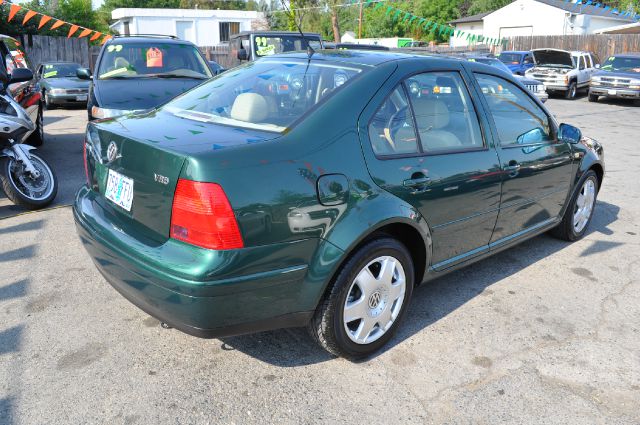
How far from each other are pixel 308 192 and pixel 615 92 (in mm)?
19397

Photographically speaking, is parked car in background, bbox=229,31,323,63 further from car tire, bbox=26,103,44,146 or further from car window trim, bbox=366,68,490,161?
car window trim, bbox=366,68,490,161

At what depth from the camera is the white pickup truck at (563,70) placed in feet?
67.1

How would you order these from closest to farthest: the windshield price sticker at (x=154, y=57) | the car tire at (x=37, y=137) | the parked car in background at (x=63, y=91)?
the windshield price sticker at (x=154, y=57)
the car tire at (x=37, y=137)
the parked car in background at (x=63, y=91)

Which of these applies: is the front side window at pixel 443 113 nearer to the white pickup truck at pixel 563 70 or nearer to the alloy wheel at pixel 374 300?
the alloy wheel at pixel 374 300

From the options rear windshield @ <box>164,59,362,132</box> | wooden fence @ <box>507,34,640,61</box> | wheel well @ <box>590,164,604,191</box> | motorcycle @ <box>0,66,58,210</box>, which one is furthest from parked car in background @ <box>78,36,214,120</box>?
wooden fence @ <box>507,34,640,61</box>

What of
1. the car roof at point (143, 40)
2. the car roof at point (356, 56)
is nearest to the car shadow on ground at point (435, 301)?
the car roof at point (356, 56)

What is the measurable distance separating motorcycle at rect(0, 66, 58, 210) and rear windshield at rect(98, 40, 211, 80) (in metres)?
2.11

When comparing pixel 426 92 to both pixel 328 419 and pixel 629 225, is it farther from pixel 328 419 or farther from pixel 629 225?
pixel 629 225

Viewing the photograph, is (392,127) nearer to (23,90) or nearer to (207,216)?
(207,216)

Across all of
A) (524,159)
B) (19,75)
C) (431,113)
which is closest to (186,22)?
(19,75)

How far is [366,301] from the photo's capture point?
120 inches

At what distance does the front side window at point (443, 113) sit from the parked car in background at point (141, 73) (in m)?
4.20

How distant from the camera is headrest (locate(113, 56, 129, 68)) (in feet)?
26.2

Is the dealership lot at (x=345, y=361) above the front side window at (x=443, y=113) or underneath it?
underneath
